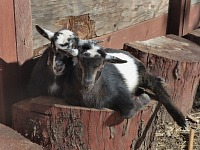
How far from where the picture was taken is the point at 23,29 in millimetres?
2893

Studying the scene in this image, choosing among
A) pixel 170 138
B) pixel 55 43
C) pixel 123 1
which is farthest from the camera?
pixel 123 1

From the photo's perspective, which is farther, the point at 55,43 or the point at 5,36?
the point at 5,36

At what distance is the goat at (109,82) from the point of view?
8.03 ft

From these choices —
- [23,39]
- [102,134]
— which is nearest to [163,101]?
[102,134]

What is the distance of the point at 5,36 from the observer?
2.79 metres

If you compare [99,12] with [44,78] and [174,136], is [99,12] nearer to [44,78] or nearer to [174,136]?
[44,78]

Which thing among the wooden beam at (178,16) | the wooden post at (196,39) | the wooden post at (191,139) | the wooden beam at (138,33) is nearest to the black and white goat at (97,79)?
the wooden post at (191,139)

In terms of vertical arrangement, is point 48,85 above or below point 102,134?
above

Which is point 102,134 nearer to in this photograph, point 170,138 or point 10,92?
point 10,92

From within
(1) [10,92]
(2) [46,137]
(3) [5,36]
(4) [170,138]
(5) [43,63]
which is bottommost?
(4) [170,138]

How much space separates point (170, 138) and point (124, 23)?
1.14 meters

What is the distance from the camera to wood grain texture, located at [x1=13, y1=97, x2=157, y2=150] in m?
2.63

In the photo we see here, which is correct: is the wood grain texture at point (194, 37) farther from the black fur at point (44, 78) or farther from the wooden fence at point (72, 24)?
the black fur at point (44, 78)

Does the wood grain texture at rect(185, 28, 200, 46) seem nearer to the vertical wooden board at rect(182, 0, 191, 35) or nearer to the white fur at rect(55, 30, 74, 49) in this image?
the vertical wooden board at rect(182, 0, 191, 35)
